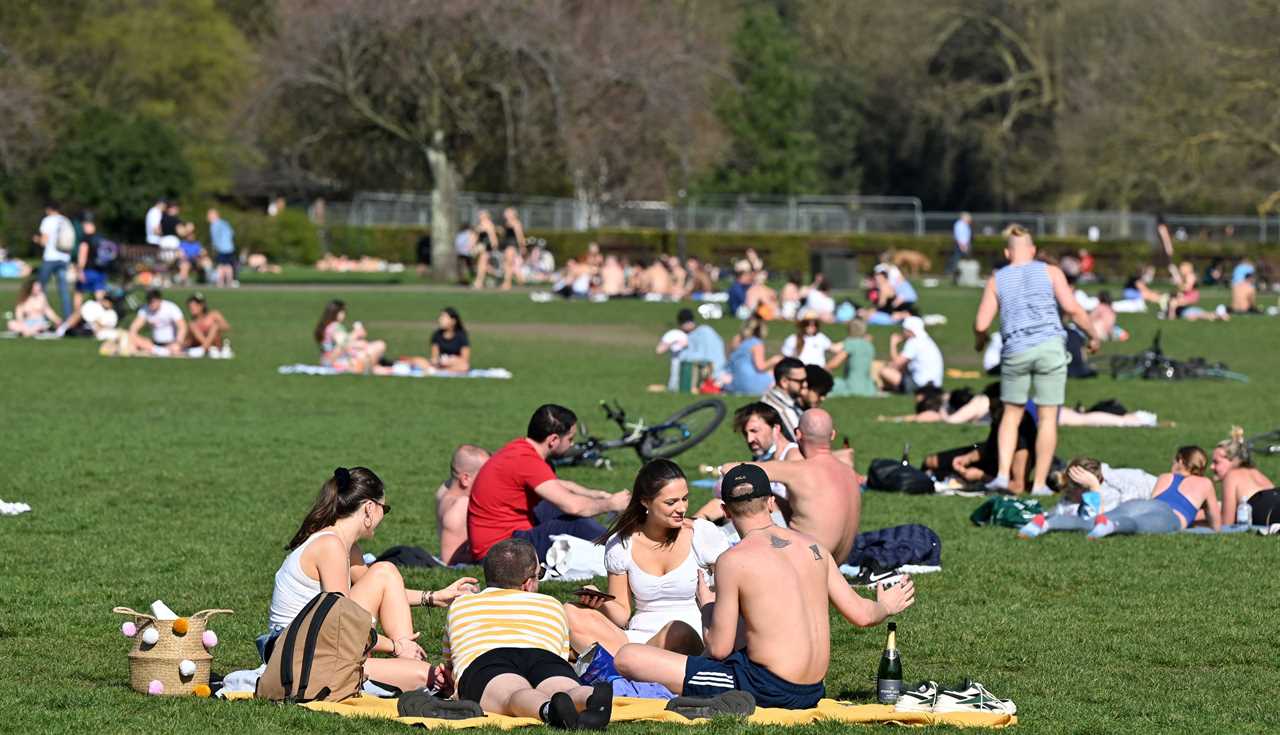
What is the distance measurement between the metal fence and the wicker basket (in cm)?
5411

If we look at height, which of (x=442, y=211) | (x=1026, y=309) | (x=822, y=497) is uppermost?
(x=1026, y=309)

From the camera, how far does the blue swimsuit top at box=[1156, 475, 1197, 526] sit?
1346 centimetres

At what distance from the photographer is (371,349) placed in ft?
84.3

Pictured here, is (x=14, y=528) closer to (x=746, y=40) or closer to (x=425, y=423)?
(x=425, y=423)

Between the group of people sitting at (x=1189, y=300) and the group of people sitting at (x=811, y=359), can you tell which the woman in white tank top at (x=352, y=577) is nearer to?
the group of people sitting at (x=811, y=359)

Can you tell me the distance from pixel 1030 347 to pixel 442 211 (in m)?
37.7

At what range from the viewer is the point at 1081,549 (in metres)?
12.7

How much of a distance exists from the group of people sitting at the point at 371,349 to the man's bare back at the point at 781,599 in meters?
17.5

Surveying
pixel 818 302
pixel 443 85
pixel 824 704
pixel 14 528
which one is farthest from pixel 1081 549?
pixel 443 85

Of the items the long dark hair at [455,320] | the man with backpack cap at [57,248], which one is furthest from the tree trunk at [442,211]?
the long dark hair at [455,320]

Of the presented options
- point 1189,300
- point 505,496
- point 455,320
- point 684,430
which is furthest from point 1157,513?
point 1189,300

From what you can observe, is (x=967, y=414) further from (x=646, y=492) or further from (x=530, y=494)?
(x=646, y=492)

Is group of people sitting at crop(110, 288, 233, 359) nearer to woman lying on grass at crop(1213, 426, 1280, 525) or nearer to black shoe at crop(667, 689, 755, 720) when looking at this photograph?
woman lying on grass at crop(1213, 426, 1280, 525)

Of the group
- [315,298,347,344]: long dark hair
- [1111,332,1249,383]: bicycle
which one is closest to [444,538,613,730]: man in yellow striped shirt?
[315,298,347,344]: long dark hair
